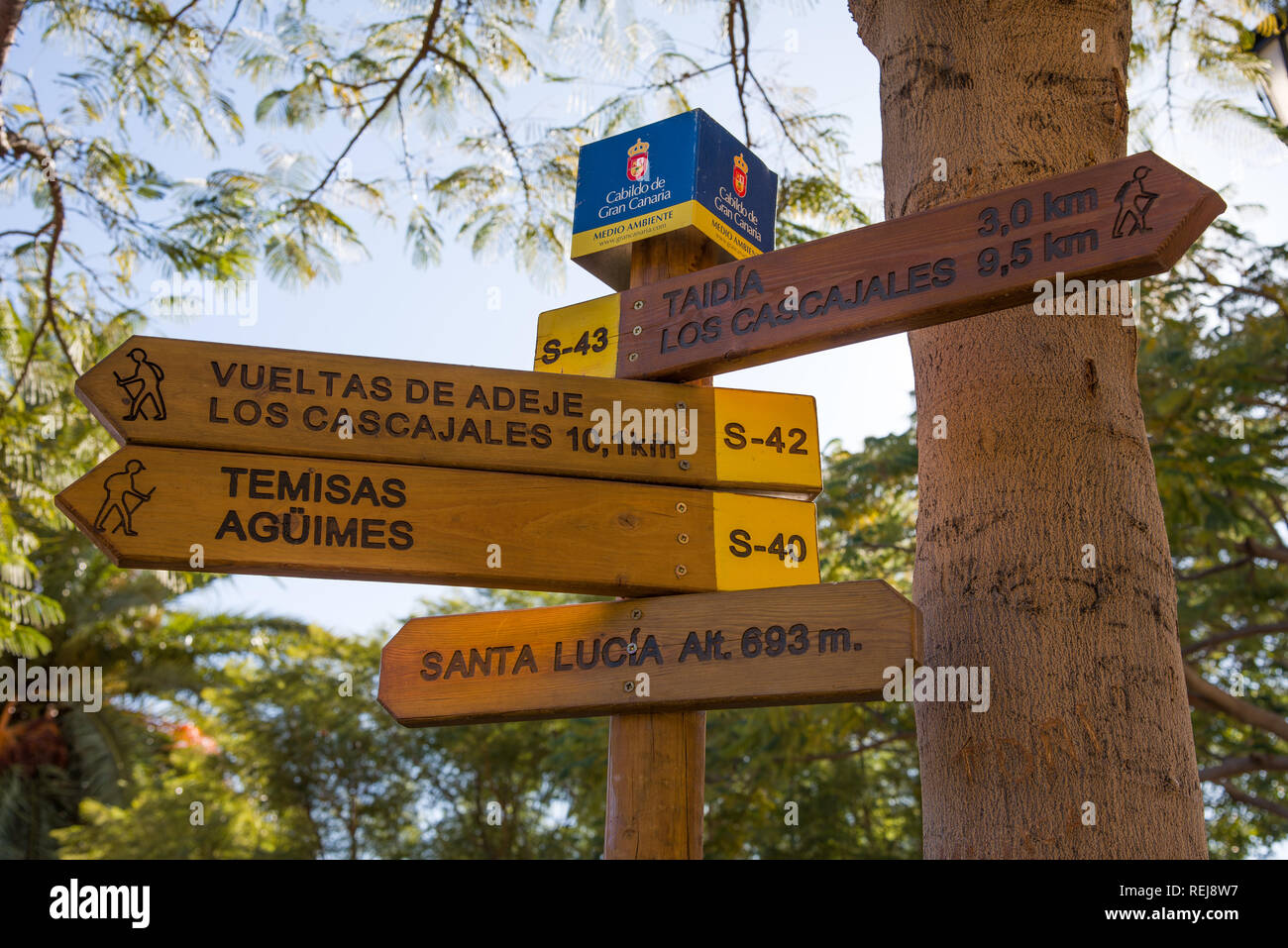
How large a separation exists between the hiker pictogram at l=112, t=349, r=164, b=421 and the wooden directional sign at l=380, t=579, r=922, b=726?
0.67 m

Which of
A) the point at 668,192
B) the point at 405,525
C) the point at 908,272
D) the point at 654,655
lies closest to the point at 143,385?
the point at 405,525

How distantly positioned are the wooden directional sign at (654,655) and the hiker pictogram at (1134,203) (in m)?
0.78

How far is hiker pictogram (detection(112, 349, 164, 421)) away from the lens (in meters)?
2.15

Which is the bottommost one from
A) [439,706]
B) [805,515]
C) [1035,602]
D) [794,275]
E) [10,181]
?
[439,706]

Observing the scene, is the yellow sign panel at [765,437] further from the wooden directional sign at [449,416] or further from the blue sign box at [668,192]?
the blue sign box at [668,192]

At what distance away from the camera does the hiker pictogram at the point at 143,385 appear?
215 cm

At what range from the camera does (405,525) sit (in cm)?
213

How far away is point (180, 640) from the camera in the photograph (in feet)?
53.5

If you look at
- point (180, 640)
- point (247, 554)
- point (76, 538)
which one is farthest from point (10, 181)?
point (180, 640)

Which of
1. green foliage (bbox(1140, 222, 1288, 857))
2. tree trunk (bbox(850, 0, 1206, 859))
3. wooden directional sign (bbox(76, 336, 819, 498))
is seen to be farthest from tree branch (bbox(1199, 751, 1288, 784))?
wooden directional sign (bbox(76, 336, 819, 498))

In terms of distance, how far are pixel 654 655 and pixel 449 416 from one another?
642 mm

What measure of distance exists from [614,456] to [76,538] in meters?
14.8
